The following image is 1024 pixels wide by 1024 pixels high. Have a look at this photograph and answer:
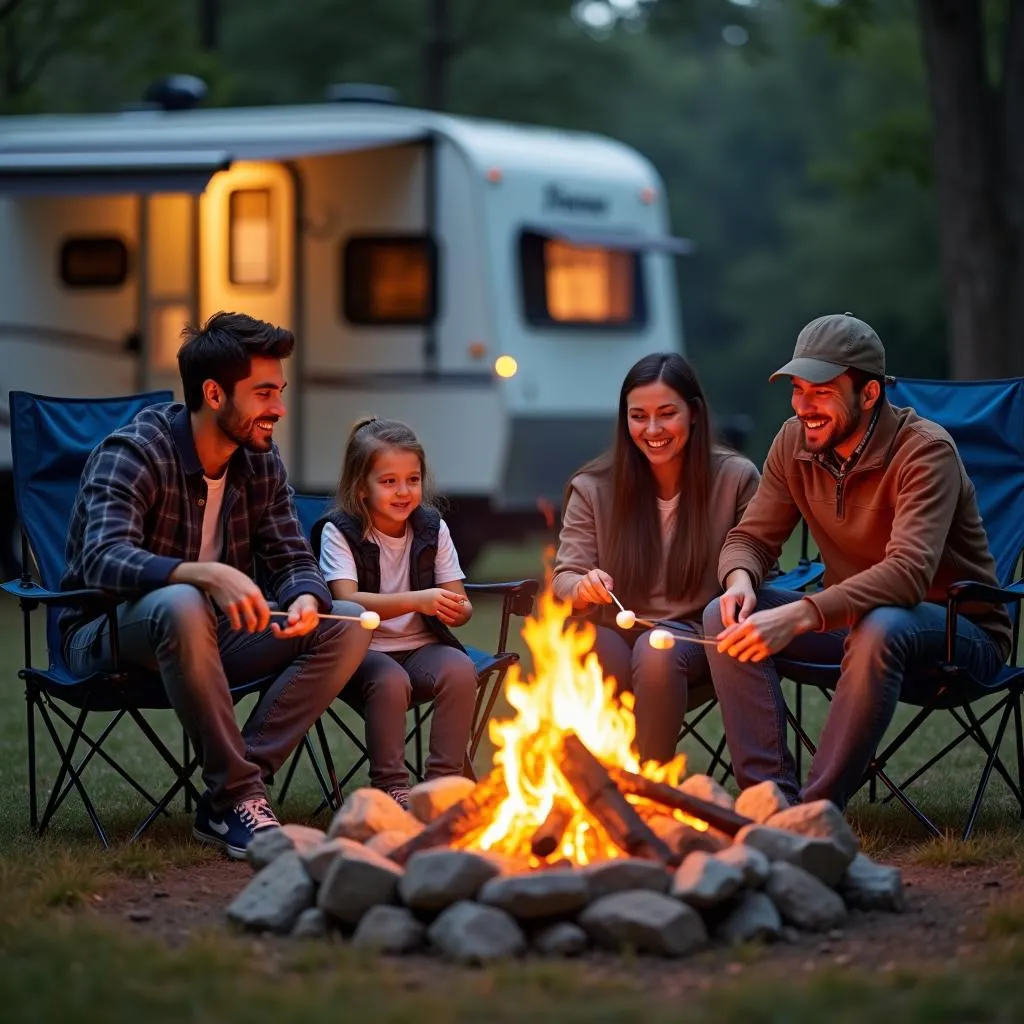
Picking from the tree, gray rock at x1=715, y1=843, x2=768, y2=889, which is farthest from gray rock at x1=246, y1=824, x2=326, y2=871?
the tree

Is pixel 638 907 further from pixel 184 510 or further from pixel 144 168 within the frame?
pixel 144 168

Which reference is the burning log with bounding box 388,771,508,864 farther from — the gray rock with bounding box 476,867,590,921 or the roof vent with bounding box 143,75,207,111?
the roof vent with bounding box 143,75,207,111

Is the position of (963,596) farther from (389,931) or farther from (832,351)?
(389,931)

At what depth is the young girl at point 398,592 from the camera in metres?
4.36

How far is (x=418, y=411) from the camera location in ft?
33.4

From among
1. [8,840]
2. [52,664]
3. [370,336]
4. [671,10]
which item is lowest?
[8,840]

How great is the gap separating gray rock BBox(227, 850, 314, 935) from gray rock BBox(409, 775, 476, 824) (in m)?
0.34

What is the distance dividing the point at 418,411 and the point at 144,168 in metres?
1.83

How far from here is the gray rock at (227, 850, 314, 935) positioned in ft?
11.3

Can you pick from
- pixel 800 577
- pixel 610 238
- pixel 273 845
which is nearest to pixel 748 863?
pixel 273 845

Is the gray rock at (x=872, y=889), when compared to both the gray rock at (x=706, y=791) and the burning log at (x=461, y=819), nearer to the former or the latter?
the gray rock at (x=706, y=791)

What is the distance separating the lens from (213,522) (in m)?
4.42

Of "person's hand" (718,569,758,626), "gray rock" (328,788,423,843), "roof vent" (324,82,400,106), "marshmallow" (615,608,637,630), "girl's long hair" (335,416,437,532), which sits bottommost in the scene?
"gray rock" (328,788,423,843)

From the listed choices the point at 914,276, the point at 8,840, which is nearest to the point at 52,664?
the point at 8,840
